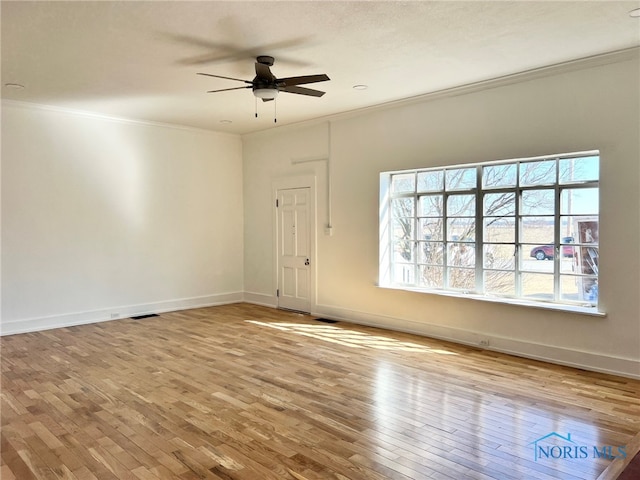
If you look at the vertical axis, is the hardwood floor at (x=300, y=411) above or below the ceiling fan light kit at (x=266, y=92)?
below

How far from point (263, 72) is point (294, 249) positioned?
3.63m

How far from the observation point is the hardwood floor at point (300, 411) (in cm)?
261

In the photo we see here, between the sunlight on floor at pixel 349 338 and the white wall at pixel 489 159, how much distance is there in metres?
0.44

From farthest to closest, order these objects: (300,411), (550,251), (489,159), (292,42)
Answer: (489,159)
(550,251)
(292,42)
(300,411)

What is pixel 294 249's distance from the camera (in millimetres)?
7215

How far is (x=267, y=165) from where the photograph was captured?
760 cm

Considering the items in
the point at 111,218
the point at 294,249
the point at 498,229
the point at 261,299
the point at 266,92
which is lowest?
the point at 261,299

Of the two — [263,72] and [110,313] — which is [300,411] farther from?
[110,313]

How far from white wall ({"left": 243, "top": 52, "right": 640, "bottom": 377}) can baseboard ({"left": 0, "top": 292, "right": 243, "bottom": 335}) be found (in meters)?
0.97

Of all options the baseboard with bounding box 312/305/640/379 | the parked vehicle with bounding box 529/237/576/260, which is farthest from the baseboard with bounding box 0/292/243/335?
the parked vehicle with bounding box 529/237/576/260

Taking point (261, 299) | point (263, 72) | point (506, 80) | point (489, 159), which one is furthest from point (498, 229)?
point (261, 299)

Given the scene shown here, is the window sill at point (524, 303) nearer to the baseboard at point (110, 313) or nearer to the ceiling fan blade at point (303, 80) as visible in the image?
the ceiling fan blade at point (303, 80)

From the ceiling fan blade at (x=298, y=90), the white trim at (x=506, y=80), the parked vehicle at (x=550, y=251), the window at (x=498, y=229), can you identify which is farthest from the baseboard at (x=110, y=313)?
the parked vehicle at (x=550, y=251)

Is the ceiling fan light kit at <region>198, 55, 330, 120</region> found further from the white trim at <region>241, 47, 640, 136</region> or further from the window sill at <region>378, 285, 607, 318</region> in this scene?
the window sill at <region>378, 285, 607, 318</region>
